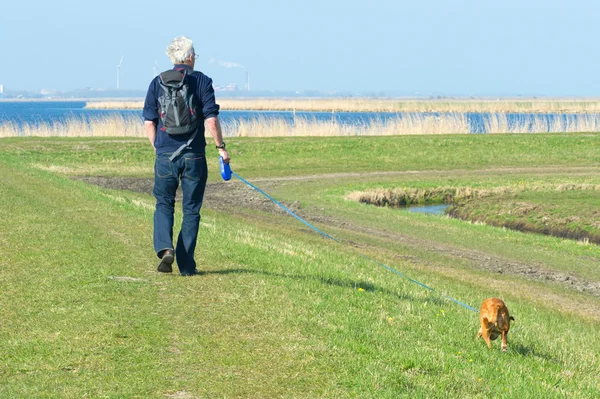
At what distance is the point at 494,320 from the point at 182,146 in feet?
11.3

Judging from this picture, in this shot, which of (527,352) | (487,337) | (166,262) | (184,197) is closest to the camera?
(487,337)

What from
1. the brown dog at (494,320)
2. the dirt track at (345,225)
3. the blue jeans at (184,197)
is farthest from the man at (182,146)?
the dirt track at (345,225)

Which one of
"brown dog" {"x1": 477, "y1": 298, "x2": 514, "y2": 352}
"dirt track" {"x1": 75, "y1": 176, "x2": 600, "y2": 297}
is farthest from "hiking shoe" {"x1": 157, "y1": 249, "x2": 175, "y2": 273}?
"dirt track" {"x1": 75, "y1": 176, "x2": 600, "y2": 297}

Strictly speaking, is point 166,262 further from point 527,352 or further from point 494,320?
point 527,352

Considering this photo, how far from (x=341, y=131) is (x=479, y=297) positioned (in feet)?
124

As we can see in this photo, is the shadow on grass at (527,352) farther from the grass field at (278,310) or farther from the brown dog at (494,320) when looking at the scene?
the brown dog at (494,320)

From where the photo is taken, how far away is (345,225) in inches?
817

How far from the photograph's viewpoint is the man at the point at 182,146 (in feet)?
27.8

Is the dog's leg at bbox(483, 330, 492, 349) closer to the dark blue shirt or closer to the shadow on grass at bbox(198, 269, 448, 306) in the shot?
the shadow on grass at bbox(198, 269, 448, 306)

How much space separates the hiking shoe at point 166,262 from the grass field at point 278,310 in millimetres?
86

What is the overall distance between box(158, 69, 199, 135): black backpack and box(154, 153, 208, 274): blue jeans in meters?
0.31

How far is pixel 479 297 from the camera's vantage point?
11.4 m

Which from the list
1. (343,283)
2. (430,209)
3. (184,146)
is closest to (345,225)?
(430,209)

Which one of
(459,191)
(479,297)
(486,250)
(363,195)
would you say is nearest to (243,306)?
(479,297)
